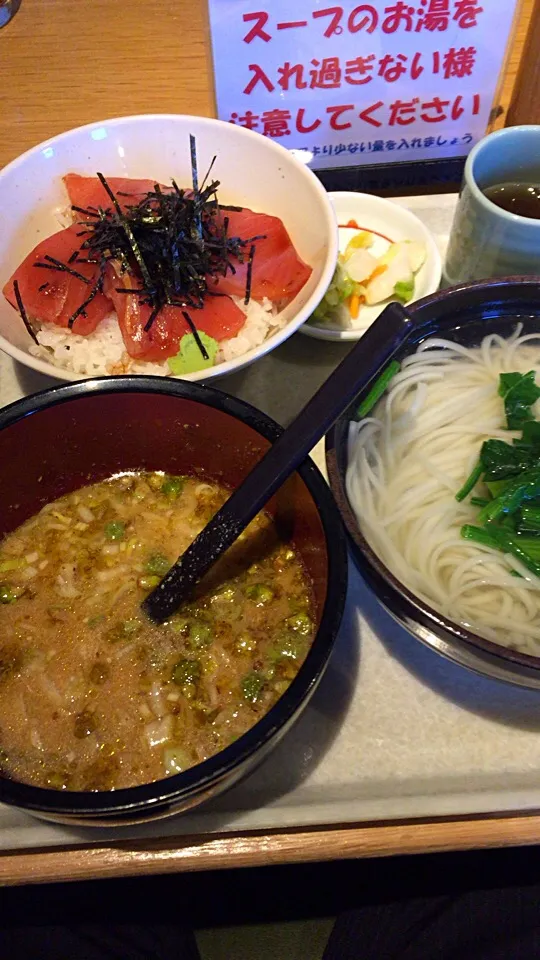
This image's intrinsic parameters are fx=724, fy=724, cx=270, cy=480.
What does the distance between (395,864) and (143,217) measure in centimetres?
162

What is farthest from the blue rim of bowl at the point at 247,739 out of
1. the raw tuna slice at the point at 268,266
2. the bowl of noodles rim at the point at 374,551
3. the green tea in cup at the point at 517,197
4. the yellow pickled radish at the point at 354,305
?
the green tea in cup at the point at 517,197

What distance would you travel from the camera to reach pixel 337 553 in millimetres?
1150

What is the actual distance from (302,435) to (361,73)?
1146 millimetres

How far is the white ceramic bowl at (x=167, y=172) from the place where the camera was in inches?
67.5

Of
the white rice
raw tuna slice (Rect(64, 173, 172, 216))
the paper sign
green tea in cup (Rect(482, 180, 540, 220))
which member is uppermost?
the paper sign

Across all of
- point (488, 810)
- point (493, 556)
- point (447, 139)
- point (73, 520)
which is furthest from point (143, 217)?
point (488, 810)

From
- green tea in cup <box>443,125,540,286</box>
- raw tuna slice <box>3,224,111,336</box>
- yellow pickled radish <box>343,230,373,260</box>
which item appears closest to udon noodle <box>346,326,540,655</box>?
green tea in cup <box>443,125,540,286</box>

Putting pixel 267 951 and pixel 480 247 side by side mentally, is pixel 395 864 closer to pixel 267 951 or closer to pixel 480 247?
pixel 267 951

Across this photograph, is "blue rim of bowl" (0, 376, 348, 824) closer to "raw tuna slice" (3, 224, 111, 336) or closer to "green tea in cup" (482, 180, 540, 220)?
"raw tuna slice" (3, 224, 111, 336)

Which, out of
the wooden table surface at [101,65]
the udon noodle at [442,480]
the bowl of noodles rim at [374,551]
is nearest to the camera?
the bowl of noodles rim at [374,551]

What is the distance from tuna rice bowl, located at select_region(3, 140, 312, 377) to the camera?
1599 millimetres

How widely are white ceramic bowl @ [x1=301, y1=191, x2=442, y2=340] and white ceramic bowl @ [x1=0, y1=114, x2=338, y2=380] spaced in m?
0.25

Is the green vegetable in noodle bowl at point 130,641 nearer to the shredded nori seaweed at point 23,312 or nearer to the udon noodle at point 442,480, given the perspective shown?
the udon noodle at point 442,480

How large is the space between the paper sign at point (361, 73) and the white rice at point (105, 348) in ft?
2.07
